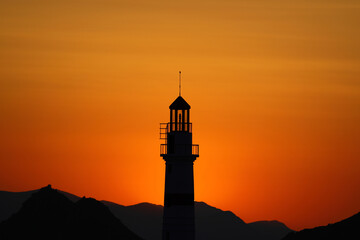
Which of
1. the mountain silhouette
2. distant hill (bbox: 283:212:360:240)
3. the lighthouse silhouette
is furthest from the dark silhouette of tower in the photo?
the mountain silhouette

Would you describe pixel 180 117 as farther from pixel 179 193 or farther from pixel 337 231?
pixel 337 231

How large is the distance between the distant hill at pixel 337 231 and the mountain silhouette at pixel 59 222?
25.3m

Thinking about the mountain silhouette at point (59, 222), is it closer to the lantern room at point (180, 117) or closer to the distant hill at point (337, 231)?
the distant hill at point (337, 231)

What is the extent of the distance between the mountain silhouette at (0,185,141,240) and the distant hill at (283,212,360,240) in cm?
2526

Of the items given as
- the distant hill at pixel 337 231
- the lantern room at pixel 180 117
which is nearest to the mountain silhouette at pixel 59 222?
the distant hill at pixel 337 231

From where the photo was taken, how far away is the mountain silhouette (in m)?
131

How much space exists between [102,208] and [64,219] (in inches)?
221

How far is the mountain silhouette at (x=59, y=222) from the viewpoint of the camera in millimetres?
130625

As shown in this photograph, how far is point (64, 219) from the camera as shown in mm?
132375

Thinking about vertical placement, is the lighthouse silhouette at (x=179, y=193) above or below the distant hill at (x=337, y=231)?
below

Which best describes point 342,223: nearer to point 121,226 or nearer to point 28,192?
point 121,226

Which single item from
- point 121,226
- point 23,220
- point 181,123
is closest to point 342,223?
point 121,226

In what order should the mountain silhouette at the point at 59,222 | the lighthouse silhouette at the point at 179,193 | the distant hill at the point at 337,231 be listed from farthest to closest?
the mountain silhouette at the point at 59,222
the distant hill at the point at 337,231
the lighthouse silhouette at the point at 179,193

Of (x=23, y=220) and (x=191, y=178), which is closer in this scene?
(x=191, y=178)
